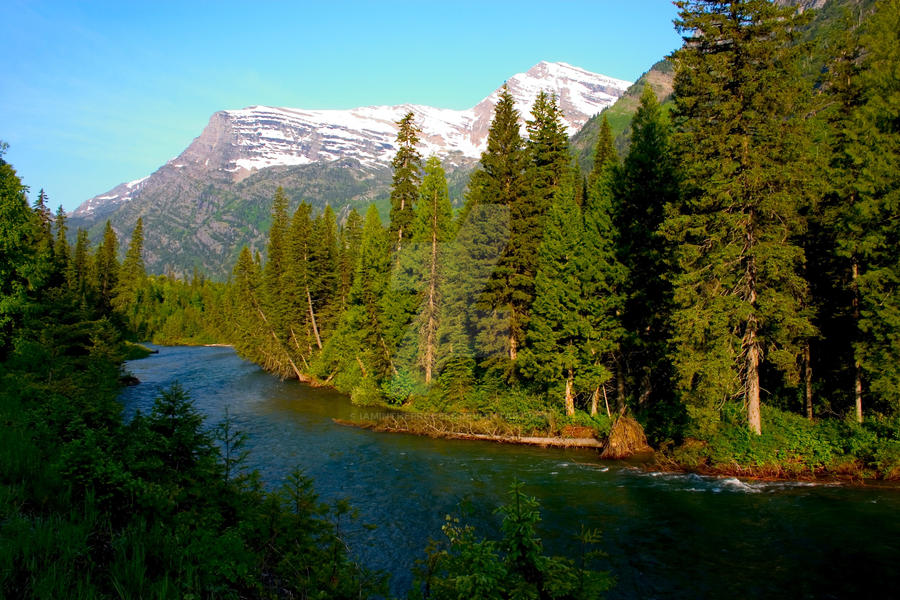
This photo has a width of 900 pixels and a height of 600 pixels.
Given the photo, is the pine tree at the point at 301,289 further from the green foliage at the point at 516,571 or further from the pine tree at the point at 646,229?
the green foliage at the point at 516,571

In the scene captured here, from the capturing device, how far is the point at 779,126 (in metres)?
20.0

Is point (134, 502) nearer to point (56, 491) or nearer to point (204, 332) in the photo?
point (56, 491)

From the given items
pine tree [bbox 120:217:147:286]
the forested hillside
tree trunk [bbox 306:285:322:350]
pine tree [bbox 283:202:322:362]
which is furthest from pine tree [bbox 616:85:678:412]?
pine tree [bbox 120:217:147:286]

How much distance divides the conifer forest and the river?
145 centimetres

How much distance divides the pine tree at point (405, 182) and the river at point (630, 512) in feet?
63.6

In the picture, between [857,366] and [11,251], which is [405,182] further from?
[857,366]

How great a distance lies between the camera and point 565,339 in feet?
95.2

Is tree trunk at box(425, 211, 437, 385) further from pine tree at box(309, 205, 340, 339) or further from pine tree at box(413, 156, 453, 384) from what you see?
pine tree at box(309, 205, 340, 339)

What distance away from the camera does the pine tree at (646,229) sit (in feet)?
83.5

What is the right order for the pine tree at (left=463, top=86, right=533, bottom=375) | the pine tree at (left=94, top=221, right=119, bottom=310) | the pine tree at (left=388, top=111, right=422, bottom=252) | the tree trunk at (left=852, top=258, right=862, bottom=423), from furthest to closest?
the pine tree at (left=94, top=221, right=119, bottom=310) → the pine tree at (left=388, top=111, right=422, bottom=252) → the pine tree at (left=463, top=86, right=533, bottom=375) → the tree trunk at (left=852, top=258, right=862, bottom=423)

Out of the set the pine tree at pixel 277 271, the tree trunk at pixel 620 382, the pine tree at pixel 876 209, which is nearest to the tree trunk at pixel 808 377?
the pine tree at pixel 876 209

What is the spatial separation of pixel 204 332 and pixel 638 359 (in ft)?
371

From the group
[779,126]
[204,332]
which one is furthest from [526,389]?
[204,332]

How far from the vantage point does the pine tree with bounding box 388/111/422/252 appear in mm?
41438
